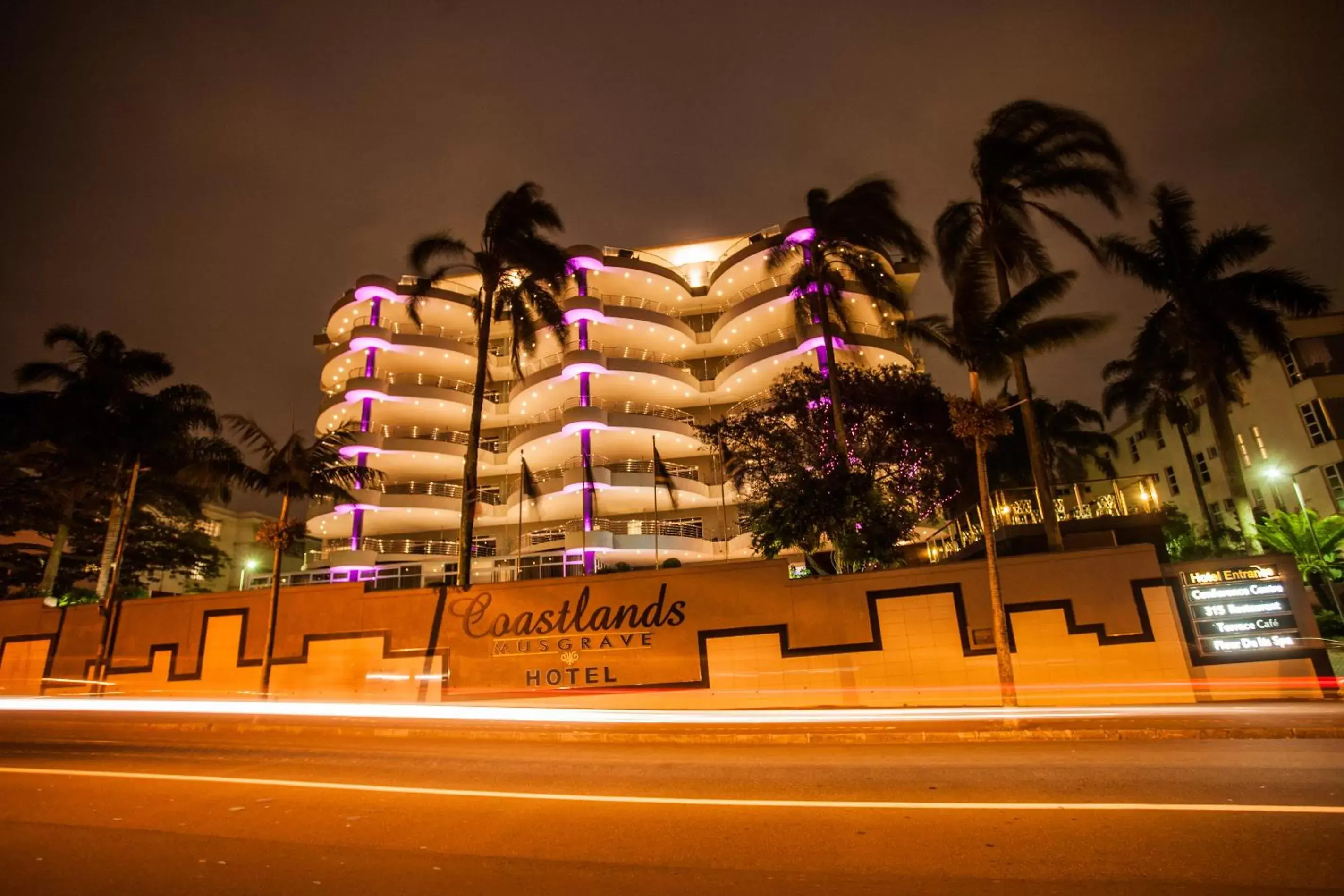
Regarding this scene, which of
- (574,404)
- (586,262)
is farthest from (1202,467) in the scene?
(586,262)

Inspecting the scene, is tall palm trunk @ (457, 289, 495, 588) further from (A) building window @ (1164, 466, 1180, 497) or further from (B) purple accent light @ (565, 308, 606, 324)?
(A) building window @ (1164, 466, 1180, 497)

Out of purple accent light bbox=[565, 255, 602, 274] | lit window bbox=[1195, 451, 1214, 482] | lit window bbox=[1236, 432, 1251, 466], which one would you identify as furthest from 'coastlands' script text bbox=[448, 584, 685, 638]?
lit window bbox=[1195, 451, 1214, 482]

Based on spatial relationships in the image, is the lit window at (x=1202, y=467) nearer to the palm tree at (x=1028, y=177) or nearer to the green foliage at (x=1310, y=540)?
the green foliage at (x=1310, y=540)

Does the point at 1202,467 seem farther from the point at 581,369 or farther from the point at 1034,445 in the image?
the point at 581,369

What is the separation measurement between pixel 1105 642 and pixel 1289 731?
5.08 meters

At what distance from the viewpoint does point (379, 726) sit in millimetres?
13445

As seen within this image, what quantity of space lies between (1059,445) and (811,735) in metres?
43.7

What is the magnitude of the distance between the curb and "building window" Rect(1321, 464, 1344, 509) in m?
28.4

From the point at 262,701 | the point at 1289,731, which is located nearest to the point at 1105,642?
the point at 1289,731

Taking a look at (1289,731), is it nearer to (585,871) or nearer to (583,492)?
(585,871)

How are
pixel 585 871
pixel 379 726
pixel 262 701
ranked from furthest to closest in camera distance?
pixel 262 701
pixel 379 726
pixel 585 871

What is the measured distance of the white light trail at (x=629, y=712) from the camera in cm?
1221

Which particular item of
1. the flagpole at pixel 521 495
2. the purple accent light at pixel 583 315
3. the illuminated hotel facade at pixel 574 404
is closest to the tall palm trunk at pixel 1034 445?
the illuminated hotel facade at pixel 574 404

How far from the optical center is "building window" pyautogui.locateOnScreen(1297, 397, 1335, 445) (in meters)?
30.8
